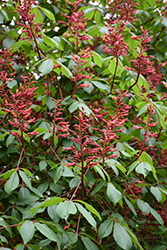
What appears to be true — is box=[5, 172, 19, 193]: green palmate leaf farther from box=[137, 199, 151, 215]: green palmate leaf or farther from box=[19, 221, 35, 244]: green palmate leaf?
box=[137, 199, 151, 215]: green palmate leaf

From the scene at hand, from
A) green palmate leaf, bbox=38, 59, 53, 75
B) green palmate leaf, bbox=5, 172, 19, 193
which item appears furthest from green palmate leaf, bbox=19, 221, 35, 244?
green palmate leaf, bbox=38, 59, 53, 75

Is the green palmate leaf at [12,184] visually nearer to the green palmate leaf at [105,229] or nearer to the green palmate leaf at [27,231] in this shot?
the green palmate leaf at [27,231]

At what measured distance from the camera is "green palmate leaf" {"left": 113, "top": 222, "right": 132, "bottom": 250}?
1624mm

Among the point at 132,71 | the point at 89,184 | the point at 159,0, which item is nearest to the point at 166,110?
the point at 132,71

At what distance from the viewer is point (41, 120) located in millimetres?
2201

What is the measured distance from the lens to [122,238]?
1.65m

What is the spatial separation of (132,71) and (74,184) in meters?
1.03

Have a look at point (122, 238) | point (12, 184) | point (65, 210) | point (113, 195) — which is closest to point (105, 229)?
point (122, 238)

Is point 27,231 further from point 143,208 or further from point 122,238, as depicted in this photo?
point 143,208

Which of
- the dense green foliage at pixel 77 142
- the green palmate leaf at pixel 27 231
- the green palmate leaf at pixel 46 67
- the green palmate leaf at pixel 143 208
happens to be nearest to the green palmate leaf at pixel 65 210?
the dense green foliage at pixel 77 142

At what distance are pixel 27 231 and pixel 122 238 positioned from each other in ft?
1.94

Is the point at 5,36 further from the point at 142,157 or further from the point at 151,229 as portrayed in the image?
the point at 151,229

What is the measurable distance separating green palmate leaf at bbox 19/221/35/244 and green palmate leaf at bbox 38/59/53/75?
976mm

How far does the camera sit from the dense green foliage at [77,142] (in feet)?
5.49
